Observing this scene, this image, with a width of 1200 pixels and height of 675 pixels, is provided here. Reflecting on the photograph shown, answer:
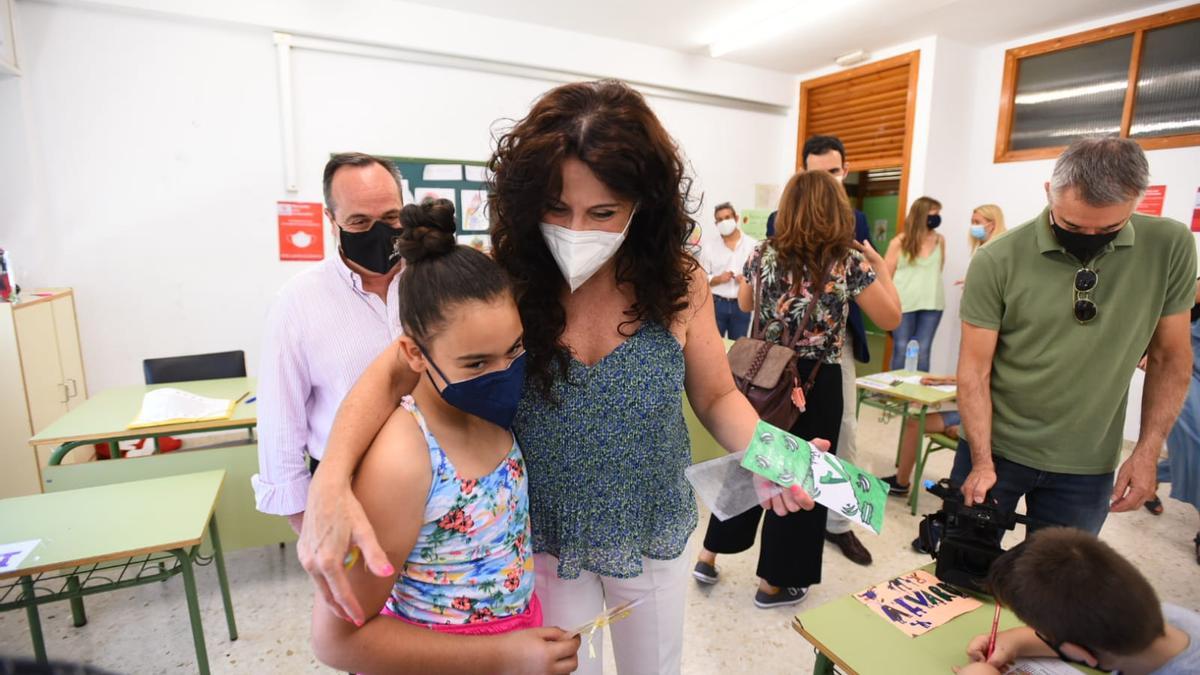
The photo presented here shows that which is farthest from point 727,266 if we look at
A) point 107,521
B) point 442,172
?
point 107,521

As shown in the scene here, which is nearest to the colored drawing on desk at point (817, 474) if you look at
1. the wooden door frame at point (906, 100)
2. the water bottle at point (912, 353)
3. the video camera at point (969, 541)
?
the video camera at point (969, 541)

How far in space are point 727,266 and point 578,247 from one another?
4628 mm

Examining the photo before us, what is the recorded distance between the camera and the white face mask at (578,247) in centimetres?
96

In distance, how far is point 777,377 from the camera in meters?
2.04

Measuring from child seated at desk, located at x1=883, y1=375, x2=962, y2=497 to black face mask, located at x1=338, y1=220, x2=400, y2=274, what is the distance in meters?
2.99

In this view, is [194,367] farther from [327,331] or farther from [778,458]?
[778,458]

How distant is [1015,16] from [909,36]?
28.6 inches

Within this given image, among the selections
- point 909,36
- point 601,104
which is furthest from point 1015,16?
point 601,104

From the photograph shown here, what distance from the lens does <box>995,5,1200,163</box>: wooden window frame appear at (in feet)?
12.7

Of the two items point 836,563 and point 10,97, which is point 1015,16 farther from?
point 10,97

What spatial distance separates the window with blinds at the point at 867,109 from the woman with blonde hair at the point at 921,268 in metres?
0.62

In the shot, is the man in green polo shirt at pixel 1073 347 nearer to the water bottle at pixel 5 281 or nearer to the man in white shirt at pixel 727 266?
the man in white shirt at pixel 727 266

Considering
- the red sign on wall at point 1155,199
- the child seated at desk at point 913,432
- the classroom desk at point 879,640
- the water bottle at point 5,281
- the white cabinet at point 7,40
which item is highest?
the white cabinet at point 7,40

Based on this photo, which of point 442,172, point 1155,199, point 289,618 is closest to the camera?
point 289,618
